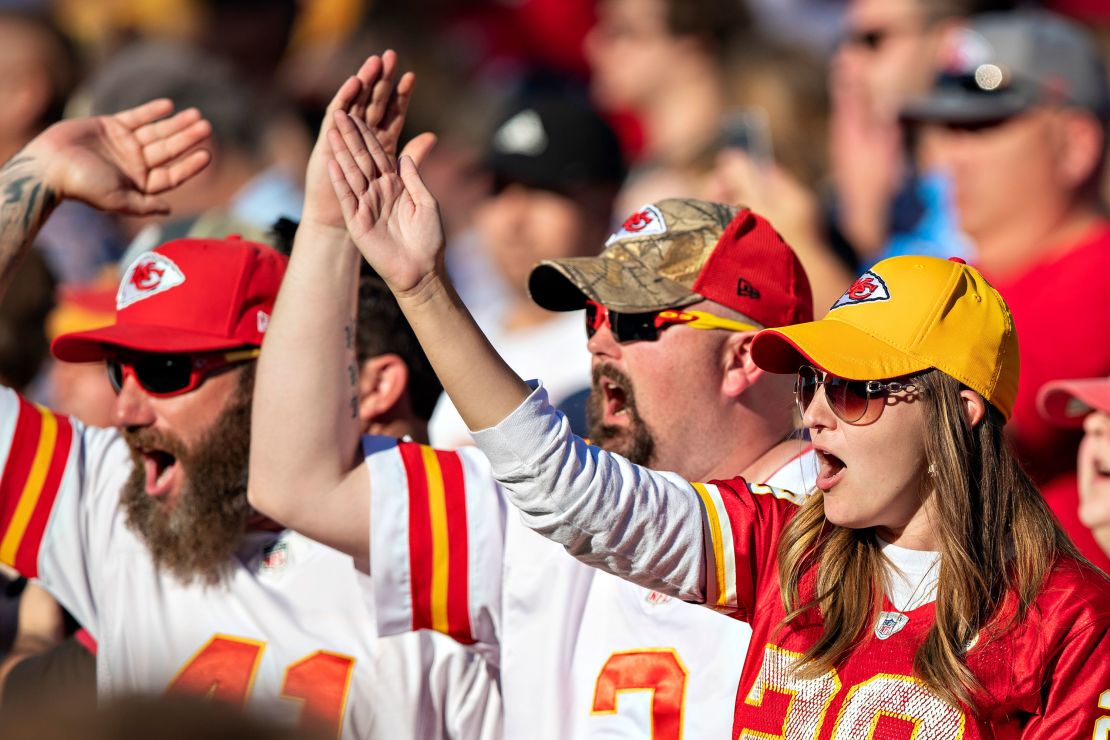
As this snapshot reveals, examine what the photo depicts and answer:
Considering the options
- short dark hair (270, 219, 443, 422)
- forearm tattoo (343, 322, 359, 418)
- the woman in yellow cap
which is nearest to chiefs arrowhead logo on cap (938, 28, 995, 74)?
short dark hair (270, 219, 443, 422)

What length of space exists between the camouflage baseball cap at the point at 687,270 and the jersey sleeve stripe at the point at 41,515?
48.0 inches

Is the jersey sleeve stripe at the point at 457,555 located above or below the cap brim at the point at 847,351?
below

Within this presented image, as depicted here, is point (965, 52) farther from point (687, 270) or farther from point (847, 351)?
point (847, 351)

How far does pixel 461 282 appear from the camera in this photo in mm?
8461

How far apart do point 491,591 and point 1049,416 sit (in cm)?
146

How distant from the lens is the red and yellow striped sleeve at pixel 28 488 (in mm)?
3865

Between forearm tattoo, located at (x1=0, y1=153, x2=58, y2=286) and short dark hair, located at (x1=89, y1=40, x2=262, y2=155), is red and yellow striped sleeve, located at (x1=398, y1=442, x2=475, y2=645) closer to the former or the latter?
forearm tattoo, located at (x1=0, y1=153, x2=58, y2=286)

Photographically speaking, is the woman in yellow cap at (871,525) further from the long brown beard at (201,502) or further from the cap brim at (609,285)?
the long brown beard at (201,502)

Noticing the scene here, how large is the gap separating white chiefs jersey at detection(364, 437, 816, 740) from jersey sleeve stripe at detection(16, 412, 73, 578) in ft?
2.94

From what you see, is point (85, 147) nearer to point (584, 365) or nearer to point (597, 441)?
point (597, 441)

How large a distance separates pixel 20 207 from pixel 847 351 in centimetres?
190

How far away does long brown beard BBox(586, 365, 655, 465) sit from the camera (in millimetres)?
3453

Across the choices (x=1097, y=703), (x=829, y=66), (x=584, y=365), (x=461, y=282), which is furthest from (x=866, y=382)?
(x=461, y=282)

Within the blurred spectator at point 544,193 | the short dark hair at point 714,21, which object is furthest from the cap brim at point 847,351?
the short dark hair at point 714,21
